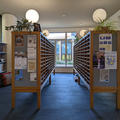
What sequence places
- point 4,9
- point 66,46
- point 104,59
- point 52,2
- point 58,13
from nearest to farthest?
point 104,59 < point 52,2 < point 4,9 < point 58,13 < point 66,46

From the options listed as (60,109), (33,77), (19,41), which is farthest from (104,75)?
(19,41)

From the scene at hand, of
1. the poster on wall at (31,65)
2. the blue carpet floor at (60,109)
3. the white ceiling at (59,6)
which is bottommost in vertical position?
the blue carpet floor at (60,109)

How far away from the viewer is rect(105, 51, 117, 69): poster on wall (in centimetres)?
A: 197

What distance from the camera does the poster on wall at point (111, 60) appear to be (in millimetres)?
1975

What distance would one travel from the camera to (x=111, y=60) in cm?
198

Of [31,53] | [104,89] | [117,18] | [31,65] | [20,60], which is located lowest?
[104,89]

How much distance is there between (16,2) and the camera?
3.21m

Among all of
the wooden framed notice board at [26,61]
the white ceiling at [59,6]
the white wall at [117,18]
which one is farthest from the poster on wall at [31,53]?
the white wall at [117,18]

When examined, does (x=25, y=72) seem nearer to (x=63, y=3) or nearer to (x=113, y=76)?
(x=113, y=76)

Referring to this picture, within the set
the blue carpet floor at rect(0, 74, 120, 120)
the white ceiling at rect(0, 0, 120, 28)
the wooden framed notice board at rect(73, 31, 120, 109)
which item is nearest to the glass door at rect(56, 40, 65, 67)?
the white ceiling at rect(0, 0, 120, 28)

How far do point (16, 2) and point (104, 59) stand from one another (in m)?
3.21

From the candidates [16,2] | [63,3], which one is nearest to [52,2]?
[63,3]

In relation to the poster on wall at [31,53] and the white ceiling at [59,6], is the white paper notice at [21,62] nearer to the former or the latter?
the poster on wall at [31,53]

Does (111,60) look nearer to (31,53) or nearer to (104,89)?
(104,89)
